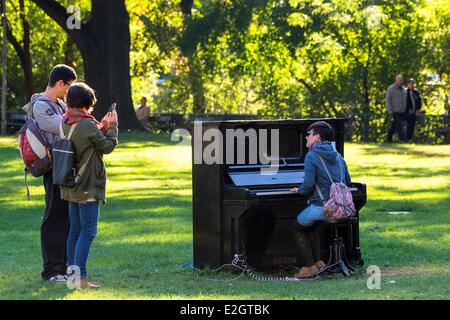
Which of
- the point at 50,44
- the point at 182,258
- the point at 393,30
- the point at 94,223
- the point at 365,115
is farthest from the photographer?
the point at 50,44

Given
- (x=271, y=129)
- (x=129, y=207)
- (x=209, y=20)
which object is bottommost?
(x=129, y=207)

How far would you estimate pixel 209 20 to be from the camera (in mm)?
43625

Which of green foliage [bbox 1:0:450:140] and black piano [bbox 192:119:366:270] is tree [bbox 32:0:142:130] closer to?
green foliage [bbox 1:0:450:140]

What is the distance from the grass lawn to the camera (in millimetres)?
10320

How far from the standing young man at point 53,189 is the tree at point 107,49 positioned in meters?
25.2

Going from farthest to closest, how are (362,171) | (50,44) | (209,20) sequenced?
(50,44), (209,20), (362,171)

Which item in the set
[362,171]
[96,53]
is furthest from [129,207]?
[96,53]

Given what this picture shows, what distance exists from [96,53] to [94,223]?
2671 centimetres

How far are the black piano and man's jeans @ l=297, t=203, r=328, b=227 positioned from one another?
0.94 ft

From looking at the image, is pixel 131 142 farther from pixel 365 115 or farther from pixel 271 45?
pixel 271 45

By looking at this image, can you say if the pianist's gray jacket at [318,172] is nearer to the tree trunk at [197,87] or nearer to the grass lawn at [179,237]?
the grass lawn at [179,237]

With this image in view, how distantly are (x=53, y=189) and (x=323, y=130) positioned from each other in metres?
2.64

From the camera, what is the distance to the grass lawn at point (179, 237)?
1032 centimetres

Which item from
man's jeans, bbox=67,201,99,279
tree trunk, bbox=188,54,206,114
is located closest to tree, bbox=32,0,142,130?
tree trunk, bbox=188,54,206,114
